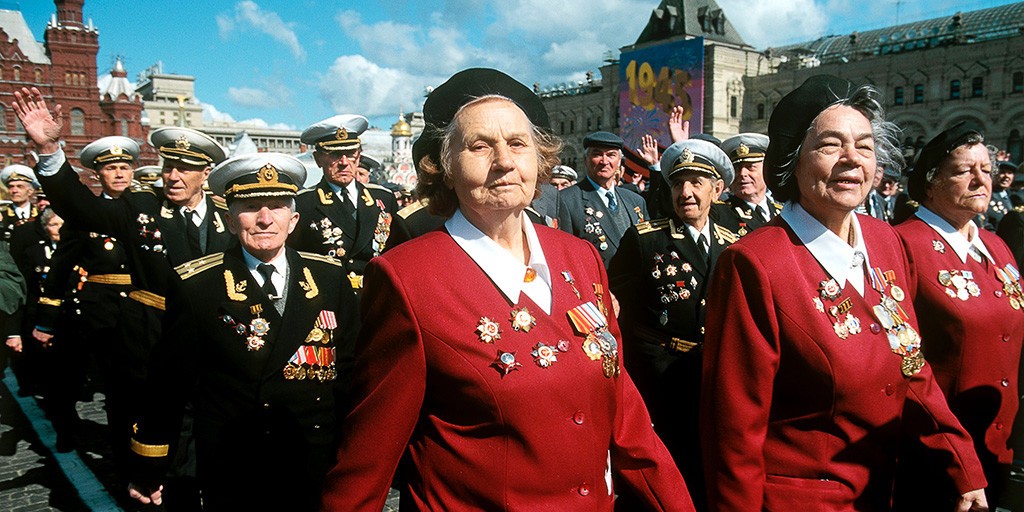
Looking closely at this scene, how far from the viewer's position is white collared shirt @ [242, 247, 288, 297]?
3.77 meters

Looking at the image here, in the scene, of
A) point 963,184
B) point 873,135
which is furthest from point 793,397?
point 963,184

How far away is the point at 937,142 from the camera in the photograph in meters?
3.85

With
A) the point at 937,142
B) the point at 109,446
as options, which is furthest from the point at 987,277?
the point at 109,446

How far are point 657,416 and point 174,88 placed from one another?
11057cm

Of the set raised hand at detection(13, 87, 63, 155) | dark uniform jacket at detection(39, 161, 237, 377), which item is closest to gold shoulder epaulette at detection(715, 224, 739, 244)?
dark uniform jacket at detection(39, 161, 237, 377)

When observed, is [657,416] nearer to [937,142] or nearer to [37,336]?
[937,142]

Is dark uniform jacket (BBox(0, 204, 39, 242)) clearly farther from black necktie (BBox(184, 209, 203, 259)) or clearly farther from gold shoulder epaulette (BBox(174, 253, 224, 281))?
gold shoulder epaulette (BBox(174, 253, 224, 281))

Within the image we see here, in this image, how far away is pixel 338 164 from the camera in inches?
258

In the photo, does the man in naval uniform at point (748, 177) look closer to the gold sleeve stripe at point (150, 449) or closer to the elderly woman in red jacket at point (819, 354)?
the elderly woman in red jacket at point (819, 354)

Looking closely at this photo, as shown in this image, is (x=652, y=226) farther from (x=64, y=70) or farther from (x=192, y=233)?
(x=64, y=70)

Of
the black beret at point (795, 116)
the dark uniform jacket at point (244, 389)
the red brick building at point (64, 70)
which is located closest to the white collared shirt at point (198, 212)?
the dark uniform jacket at point (244, 389)

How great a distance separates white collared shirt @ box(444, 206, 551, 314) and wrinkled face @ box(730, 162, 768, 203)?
4.31m

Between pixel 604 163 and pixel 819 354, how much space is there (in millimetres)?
4921

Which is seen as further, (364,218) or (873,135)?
(364,218)
